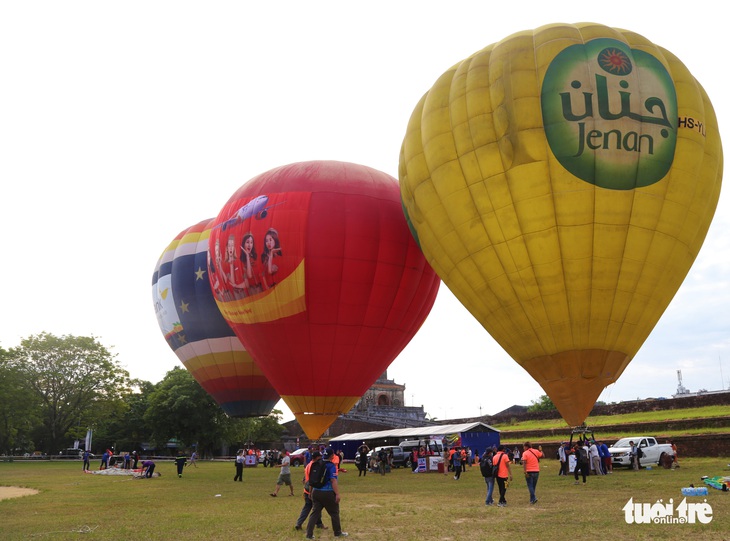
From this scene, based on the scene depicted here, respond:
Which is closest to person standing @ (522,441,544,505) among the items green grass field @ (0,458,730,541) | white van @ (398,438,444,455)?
green grass field @ (0,458,730,541)

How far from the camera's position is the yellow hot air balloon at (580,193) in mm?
17484

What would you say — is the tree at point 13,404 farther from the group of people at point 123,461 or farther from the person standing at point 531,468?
the person standing at point 531,468

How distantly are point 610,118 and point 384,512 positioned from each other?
40.7 feet

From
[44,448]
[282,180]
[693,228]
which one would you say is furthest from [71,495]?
[44,448]

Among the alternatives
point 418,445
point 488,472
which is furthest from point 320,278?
point 418,445

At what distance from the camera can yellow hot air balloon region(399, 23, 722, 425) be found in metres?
17.5

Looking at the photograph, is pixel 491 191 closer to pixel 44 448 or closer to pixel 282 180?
pixel 282 180

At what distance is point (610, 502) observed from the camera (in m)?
15.4

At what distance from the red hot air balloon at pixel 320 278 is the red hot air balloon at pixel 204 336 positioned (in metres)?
7.66

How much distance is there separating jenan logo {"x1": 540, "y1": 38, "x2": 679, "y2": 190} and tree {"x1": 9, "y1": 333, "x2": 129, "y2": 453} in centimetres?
5543

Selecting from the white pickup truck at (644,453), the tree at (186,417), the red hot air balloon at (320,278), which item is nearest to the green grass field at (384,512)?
the white pickup truck at (644,453)

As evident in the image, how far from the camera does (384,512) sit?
15055mm

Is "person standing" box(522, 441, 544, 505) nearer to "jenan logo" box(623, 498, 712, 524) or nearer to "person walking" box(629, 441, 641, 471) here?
"jenan logo" box(623, 498, 712, 524)

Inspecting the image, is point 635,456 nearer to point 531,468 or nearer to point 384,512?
point 531,468
